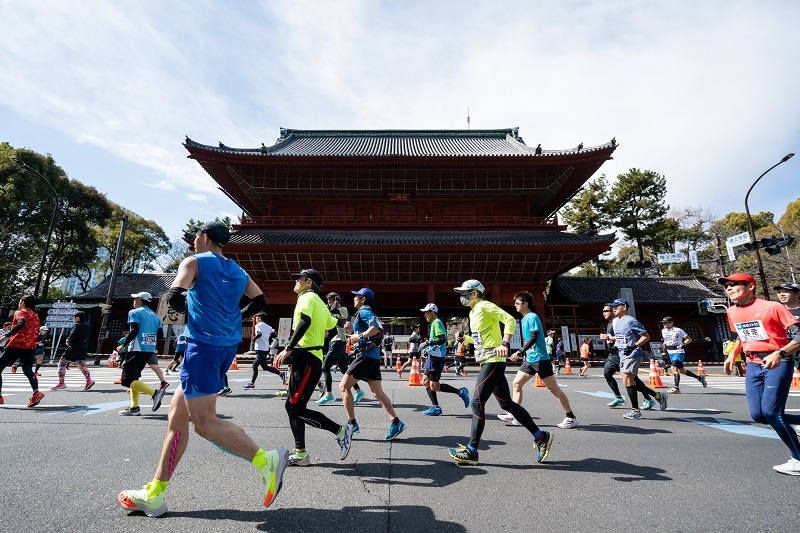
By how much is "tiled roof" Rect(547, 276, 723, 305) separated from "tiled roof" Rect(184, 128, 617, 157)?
8.52 metres

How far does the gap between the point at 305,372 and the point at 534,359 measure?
341 centimetres

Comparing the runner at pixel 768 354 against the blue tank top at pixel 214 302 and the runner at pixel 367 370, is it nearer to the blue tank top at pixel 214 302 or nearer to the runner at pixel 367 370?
the runner at pixel 367 370

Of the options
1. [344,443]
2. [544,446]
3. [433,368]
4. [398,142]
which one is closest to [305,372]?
[344,443]

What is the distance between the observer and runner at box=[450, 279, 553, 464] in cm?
366

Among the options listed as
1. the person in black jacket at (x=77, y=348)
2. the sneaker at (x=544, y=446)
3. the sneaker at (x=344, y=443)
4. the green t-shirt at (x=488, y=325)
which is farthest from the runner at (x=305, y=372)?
the person in black jacket at (x=77, y=348)

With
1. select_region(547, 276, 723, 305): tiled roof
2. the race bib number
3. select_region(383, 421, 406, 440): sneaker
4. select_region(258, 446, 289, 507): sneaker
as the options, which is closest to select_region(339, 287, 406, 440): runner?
select_region(383, 421, 406, 440): sneaker

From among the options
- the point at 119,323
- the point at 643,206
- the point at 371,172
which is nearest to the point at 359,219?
the point at 371,172

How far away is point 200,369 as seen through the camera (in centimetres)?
258

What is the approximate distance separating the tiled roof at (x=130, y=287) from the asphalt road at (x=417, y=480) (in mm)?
20088

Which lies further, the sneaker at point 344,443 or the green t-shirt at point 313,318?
the green t-shirt at point 313,318

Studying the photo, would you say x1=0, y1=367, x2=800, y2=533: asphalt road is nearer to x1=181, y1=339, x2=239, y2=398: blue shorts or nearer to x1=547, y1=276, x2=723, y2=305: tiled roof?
x1=181, y1=339, x2=239, y2=398: blue shorts

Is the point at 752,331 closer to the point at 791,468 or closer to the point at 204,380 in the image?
the point at 791,468

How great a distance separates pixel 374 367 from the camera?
495cm

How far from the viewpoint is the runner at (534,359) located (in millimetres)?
5070
